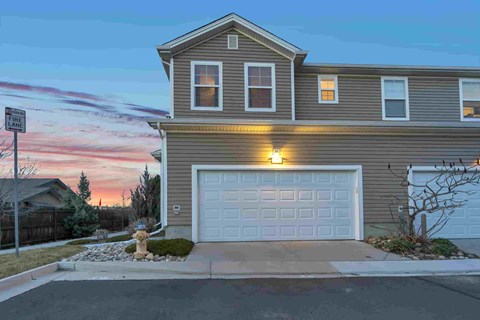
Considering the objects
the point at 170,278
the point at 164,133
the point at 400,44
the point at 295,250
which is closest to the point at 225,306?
the point at 170,278

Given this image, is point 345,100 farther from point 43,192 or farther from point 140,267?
point 43,192

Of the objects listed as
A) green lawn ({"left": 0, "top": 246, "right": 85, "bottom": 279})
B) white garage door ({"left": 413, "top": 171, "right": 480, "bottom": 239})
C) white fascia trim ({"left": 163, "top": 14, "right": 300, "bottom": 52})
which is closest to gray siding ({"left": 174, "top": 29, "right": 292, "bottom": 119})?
white fascia trim ({"left": 163, "top": 14, "right": 300, "bottom": 52})

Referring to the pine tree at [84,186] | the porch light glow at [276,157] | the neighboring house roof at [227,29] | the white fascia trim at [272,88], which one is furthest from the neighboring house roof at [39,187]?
the porch light glow at [276,157]

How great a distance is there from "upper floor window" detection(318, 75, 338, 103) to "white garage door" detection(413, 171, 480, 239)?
12.3 ft

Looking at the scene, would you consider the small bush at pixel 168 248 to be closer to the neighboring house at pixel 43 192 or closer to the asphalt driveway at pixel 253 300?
the asphalt driveway at pixel 253 300

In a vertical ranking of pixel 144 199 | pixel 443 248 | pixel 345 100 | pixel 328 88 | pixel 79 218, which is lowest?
pixel 79 218

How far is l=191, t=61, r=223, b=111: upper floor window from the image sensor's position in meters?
12.1

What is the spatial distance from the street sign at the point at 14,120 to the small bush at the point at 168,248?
147 inches

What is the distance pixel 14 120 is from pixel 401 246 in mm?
9640

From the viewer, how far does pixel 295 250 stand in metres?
10.0

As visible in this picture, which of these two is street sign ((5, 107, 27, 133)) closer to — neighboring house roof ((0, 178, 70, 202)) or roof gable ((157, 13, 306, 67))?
roof gable ((157, 13, 306, 67))

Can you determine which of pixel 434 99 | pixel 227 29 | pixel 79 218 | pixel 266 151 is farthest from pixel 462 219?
pixel 79 218

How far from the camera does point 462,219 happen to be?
38.5 ft

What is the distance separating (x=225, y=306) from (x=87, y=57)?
1349cm
